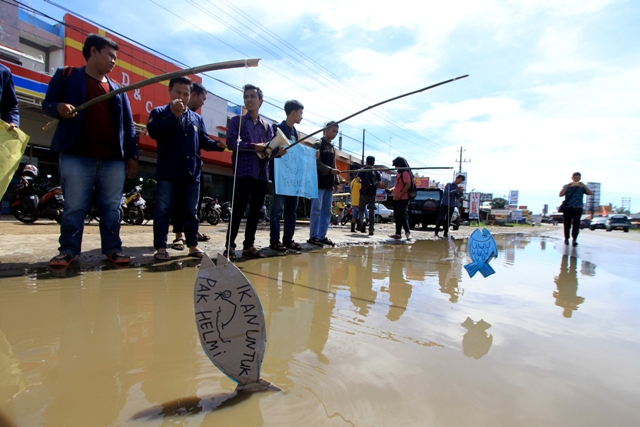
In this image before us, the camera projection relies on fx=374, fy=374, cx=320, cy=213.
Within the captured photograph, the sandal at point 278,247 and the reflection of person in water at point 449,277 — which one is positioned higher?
the sandal at point 278,247

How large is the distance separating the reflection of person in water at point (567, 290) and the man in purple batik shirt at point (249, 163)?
2.53 m

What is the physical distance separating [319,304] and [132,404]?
3.96 ft

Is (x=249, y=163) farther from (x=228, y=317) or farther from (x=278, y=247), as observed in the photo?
(x=228, y=317)

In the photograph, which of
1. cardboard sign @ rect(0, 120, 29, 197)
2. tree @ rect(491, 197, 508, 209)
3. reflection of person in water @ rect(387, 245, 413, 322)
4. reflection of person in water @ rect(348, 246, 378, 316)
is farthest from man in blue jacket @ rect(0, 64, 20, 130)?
tree @ rect(491, 197, 508, 209)

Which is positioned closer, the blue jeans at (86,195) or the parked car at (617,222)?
the blue jeans at (86,195)

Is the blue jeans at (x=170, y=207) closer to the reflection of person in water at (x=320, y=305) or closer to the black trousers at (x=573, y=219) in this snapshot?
the reflection of person in water at (x=320, y=305)

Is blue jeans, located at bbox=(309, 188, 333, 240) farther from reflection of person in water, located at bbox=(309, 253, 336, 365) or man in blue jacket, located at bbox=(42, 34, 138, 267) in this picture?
man in blue jacket, located at bbox=(42, 34, 138, 267)

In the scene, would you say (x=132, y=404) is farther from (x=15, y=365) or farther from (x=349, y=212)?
(x=349, y=212)

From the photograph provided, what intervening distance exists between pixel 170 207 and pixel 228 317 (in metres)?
2.47

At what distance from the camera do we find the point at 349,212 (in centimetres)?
1580

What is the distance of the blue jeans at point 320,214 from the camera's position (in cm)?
501

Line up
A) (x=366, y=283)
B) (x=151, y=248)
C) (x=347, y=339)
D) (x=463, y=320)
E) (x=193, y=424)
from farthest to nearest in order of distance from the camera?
1. (x=151, y=248)
2. (x=366, y=283)
3. (x=463, y=320)
4. (x=347, y=339)
5. (x=193, y=424)

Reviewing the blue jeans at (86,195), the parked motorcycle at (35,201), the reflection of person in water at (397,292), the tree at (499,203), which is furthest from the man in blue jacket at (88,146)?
the tree at (499,203)

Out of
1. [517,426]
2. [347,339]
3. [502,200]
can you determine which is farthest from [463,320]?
[502,200]
